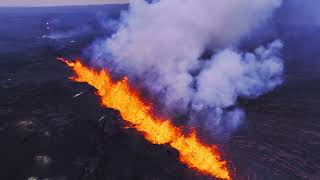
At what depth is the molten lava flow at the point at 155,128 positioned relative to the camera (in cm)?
3175

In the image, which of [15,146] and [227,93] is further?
[227,93]

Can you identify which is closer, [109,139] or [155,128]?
[109,139]

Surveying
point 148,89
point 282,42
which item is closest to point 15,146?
point 148,89

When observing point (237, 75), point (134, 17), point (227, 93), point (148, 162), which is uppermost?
point (134, 17)

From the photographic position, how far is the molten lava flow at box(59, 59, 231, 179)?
31747 millimetres

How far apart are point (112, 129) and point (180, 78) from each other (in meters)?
13.6

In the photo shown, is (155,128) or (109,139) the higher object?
(155,128)

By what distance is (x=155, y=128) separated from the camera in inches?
1513

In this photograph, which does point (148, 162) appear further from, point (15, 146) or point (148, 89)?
point (148, 89)

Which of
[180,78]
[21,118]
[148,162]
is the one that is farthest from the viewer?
[180,78]

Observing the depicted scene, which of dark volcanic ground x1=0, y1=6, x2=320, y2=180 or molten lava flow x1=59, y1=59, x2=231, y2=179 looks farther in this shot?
molten lava flow x1=59, y1=59, x2=231, y2=179

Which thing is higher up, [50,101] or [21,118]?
[50,101]

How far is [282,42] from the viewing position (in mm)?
102625

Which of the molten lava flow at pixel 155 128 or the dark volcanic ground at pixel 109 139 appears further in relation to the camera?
the molten lava flow at pixel 155 128
